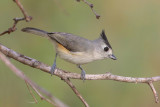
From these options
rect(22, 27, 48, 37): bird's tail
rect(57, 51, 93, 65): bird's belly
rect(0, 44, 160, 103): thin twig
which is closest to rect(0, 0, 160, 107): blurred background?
rect(57, 51, 93, 65): bird's belly

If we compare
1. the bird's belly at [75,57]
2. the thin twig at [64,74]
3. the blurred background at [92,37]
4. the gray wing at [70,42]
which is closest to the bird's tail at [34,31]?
the gray wing at [70,42]

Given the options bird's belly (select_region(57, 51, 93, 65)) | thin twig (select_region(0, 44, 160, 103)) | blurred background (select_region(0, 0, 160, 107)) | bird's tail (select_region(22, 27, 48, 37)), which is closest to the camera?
thin twig (select_region(0, 44, 160, 103))

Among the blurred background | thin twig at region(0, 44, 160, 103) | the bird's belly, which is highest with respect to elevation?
thin twig at region(0, 44, 160, 103)

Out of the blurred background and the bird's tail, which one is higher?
the bird's tail

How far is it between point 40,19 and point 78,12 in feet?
2.34

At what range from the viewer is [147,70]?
5.39 m

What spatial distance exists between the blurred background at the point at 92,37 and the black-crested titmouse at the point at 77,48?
0.82 meters

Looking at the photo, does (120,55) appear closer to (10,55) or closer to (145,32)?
(145,32)

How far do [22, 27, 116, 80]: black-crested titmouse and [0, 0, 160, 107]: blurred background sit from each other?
0.82 m

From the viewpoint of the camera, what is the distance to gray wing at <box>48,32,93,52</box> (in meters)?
3.94

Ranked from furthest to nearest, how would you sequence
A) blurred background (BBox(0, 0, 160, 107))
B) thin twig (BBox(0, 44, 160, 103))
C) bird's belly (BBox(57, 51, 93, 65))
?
blurred background (BBox(0, 0, 160, 107)) < bird's belly (BBox(57, 51, 93, 65)) < thin twig (BBox(0, 44, 160, 103))

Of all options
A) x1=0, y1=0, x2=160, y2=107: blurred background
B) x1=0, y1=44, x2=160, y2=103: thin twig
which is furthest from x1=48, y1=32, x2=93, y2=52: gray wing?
x1=0, y1=44, x2=160, y2=103: thin twig

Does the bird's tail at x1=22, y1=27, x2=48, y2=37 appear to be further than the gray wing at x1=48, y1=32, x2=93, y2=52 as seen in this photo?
No

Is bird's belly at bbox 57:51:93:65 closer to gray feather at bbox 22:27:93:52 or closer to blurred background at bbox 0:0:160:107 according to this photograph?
gray feather at bbox 22:27:93:52
